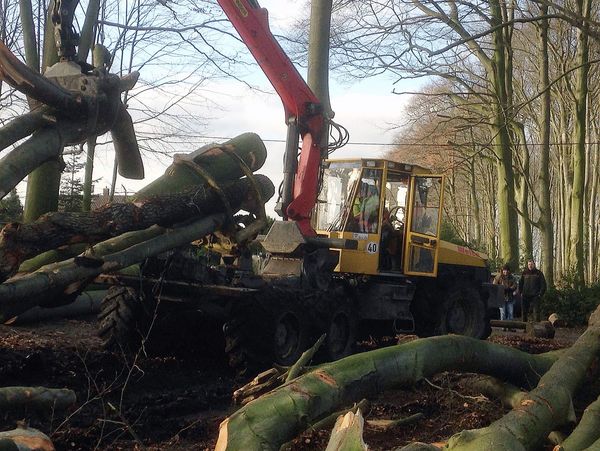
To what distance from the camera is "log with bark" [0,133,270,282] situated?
7.21 meters

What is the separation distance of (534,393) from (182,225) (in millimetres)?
4758

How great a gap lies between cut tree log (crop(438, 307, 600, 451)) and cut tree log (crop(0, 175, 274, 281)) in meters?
4.18

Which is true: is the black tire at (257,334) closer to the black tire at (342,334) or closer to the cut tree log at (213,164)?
the black tire at (342,334)

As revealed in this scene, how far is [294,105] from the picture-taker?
1144 centimetres

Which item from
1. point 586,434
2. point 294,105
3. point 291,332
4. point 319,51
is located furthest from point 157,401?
point 319,51

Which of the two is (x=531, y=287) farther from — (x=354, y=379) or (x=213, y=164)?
(x=354, y=379)

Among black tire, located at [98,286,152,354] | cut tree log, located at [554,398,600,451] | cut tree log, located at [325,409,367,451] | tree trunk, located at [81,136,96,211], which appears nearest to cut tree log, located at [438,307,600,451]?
cut tree log, located at [554,398,600,451]

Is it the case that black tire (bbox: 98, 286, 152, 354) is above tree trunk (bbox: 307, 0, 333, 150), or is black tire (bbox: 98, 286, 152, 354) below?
below

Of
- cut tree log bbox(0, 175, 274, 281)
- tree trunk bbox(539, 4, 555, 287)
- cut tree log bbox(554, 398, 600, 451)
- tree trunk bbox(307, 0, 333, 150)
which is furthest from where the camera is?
tree trunk bbox(539, 4, 555, 287)

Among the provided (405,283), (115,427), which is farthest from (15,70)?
(405,283)

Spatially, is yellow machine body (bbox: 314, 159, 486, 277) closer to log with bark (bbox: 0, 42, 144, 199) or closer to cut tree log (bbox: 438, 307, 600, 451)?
log with bark (bbox: 0, 42, 144, 199)

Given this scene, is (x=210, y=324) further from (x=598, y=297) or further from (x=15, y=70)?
(x=598, y=297)

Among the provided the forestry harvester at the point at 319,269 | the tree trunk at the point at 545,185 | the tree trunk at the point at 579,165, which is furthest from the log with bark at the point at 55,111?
the tree trunk at the point at 579,165

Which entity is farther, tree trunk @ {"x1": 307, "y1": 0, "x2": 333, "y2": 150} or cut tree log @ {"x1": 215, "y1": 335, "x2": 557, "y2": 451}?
tree trunk @ {"x1": 307, "y1": 0, "x2": 333, "y2": 150}
